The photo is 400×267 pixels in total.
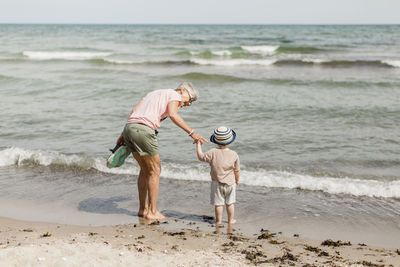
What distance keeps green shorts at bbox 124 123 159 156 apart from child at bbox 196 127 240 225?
1.63 feet

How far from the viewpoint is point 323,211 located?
5215mm

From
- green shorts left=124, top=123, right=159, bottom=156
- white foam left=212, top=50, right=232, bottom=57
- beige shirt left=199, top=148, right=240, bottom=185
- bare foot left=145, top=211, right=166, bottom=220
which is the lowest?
bare foot left=145, top=211, right=166, bottom=220

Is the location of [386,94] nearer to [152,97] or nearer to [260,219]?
[260,219]

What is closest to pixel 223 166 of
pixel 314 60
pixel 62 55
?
pixel 314 60

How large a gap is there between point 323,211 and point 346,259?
148 cm

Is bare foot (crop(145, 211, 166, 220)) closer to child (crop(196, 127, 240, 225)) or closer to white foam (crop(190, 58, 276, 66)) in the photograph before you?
child (crop(196, 127, 240, 225))

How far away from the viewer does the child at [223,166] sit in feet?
14.8

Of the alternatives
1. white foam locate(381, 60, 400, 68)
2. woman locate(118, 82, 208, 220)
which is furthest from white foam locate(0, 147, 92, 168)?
white foam locate(381, 60, 400, 68)

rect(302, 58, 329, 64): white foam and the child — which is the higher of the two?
rect(302, 58, 329, 64): white foam

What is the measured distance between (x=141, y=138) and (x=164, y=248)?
1182 millimetres

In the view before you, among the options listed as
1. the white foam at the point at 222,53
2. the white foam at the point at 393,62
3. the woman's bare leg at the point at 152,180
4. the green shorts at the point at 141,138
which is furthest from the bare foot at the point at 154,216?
the white foam at the point at 222,53

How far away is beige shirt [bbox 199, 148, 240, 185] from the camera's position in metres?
4.56

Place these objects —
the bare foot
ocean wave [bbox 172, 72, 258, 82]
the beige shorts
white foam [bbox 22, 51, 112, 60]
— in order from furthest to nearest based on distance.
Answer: white foam [bbox 22, 51, 112, 60]
ocean wave [bbox 172, 72, 258, 82]
the bare foot
the beige shorts

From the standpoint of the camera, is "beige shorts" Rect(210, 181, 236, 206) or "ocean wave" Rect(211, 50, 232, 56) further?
"ocean wave" Rect(211, 50, 232, 56)
